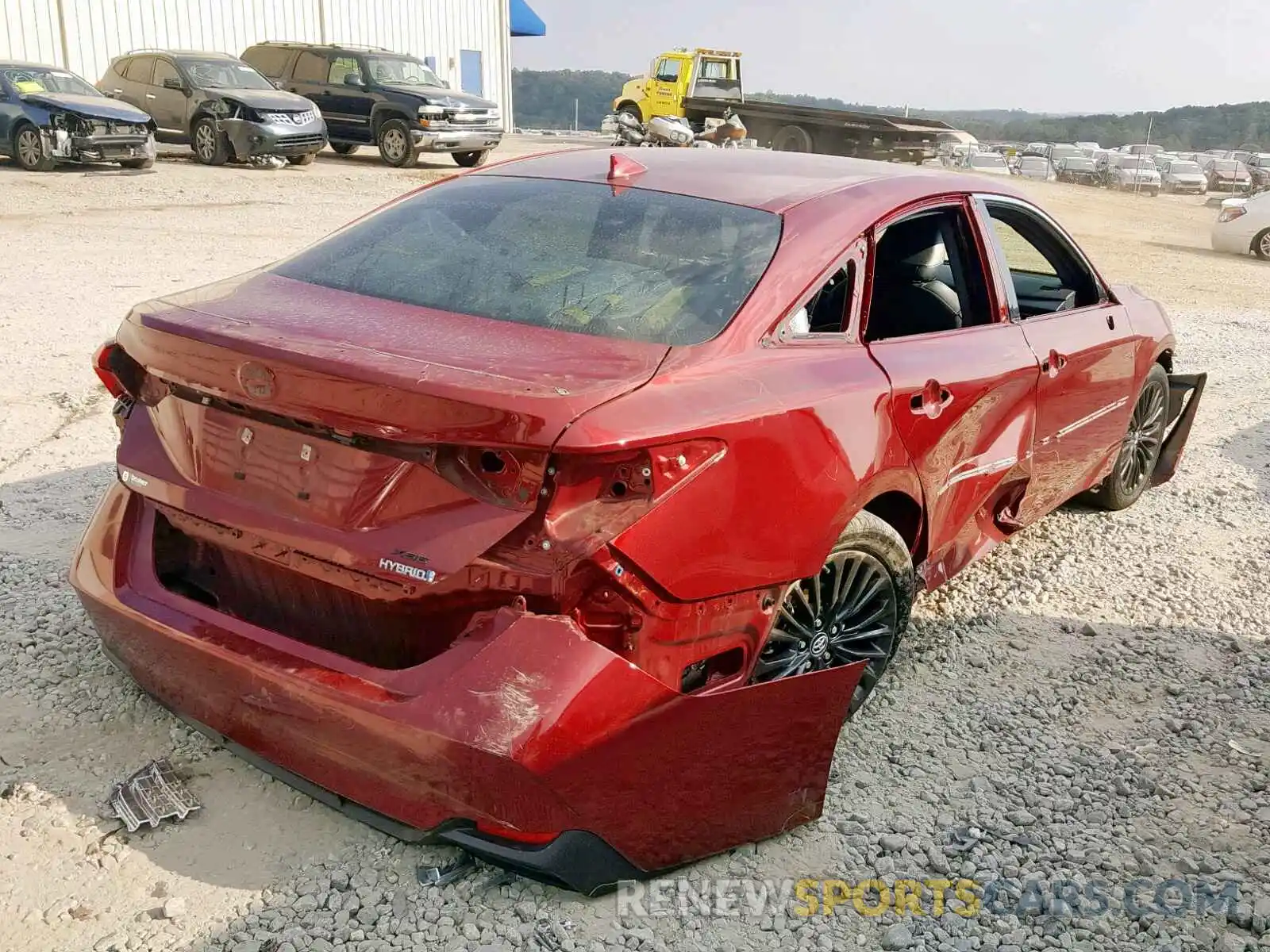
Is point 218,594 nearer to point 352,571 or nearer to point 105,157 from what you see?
point 352,571

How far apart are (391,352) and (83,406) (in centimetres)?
438

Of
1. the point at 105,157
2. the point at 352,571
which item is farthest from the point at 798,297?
the point at 105,157

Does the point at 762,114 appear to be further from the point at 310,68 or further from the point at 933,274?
the point at 933,274

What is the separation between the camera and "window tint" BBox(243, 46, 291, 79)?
2083 cm

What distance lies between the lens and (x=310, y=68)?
20.4m

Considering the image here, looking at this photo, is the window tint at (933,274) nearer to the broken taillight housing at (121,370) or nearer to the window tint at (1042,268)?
the window tint at (1042,268)

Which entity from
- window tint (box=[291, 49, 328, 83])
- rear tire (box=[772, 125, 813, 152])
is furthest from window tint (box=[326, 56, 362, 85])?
rear tire (box=[772, 125, 813, 152])

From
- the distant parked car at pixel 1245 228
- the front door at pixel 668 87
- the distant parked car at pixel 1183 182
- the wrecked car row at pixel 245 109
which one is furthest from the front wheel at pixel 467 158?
the distant parked car at pixel 1183 182

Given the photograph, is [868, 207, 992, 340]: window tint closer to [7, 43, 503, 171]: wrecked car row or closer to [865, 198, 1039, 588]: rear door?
[865, 198, 1039, 588]: rear door

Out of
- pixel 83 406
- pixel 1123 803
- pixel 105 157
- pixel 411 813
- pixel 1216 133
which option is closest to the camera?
pixel 411 813

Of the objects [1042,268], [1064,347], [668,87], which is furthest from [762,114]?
[1064,347]

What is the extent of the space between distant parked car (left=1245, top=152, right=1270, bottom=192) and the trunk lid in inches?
1508

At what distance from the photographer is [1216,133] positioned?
9988 cm

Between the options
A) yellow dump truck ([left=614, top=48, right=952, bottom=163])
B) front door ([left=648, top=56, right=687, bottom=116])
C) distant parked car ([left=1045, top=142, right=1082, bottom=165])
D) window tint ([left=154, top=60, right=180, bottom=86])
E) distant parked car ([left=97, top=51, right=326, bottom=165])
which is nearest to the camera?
distant parked car ([left=97, top=51, right=326, bottom=165])
